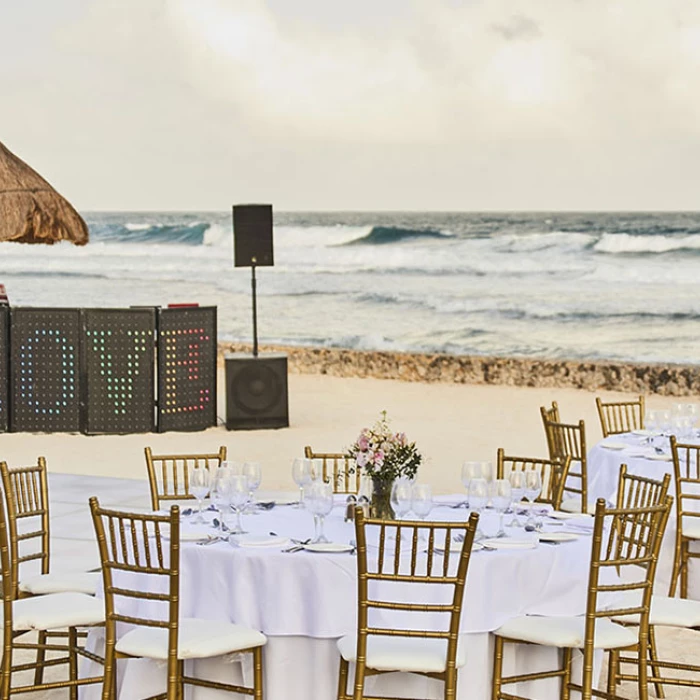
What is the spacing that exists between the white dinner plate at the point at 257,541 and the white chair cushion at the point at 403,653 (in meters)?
0.37

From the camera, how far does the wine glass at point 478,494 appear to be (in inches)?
173

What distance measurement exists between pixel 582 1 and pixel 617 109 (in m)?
2.03

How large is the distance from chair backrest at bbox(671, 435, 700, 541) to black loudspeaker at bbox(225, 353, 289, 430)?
5.71 metres

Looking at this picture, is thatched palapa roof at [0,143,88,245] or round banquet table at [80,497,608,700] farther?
thatched palapa roof at [0,143,88,245]

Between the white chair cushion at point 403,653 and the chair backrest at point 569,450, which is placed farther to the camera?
the chair backrest at point 569,450

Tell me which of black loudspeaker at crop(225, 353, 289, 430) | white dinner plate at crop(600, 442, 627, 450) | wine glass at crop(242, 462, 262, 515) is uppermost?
black loudspeaker at crop(225, 353, 289, 430)

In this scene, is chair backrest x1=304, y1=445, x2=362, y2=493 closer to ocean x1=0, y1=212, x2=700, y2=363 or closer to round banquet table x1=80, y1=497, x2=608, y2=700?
round banquet table x1=80, y1=497, x2=608, y2=700

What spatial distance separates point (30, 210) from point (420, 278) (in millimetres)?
15742

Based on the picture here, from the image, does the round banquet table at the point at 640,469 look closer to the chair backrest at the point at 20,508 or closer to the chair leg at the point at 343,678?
the chair leg at the point at 343,678

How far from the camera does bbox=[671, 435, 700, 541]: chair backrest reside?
582 centimetres

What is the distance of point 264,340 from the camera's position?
→ 24.4 metres

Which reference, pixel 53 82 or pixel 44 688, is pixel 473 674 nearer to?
pixel 44 688

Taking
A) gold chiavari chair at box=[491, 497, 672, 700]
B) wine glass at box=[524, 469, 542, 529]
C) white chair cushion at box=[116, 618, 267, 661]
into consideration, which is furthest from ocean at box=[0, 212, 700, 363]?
white chair cushion at box=[116, 618, 267, 661]

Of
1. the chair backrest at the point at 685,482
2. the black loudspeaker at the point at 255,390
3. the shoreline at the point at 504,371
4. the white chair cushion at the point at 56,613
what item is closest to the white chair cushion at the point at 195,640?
the white chair cushion at the point at 56,613
